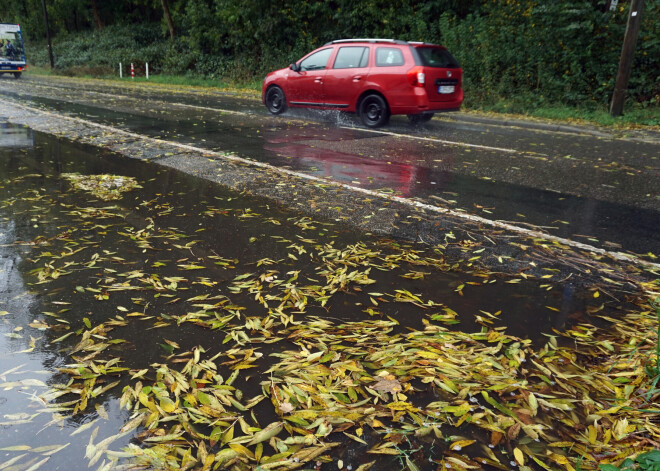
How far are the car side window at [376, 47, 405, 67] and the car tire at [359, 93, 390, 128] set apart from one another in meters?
0.77

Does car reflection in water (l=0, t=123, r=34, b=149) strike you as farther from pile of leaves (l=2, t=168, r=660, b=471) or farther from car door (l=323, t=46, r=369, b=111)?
car door (l=323, t=46, r=369, b=111)

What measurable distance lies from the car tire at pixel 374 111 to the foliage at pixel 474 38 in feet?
20.2

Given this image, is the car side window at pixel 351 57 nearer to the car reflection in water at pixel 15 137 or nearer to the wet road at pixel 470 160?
the wet road at pixel 470 160

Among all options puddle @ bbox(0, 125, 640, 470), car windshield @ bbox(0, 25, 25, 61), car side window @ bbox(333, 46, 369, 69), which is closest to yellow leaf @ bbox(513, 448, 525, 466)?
puddle @ bbox(0, 125, 640, 470)

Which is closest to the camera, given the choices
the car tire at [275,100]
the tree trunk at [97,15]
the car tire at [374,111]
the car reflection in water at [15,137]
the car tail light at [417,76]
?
the car reflection in water at [15,137]

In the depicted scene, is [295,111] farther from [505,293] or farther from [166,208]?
[505,293]

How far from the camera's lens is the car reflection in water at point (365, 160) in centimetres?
708

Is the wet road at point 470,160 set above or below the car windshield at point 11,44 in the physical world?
below

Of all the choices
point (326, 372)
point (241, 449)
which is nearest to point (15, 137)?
point (326, 372)

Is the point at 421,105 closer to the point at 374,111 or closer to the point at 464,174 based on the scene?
the point at 374,111

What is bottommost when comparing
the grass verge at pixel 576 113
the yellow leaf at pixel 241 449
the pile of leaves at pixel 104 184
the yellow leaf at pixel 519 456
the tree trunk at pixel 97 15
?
the yellow leaf at pixel 241 449

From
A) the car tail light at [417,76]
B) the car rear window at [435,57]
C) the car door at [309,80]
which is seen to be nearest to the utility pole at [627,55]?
the car rear window at [435,57]

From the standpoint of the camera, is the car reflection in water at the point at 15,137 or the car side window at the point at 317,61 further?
the car side window at the point at 317,61

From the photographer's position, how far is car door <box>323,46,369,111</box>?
41.7ft
